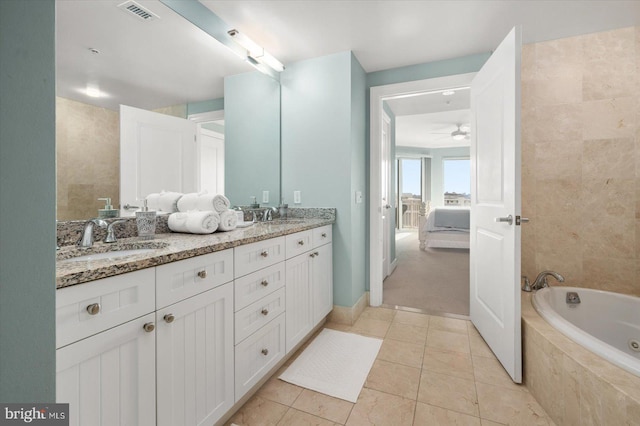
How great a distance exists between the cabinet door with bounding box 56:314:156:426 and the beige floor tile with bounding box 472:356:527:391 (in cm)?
176

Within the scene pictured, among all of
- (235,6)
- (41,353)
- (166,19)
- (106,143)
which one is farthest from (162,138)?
(41,353)

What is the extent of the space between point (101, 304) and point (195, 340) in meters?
0.41

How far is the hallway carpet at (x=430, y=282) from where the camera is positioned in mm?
2902

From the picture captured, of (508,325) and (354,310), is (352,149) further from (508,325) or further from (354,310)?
(508,325)

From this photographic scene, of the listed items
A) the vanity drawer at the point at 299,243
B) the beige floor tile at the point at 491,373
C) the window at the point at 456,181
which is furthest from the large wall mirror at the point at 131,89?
the window at the point at 456,181

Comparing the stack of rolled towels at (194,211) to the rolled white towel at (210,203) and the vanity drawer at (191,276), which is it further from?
the vanity drawer at (191,276)

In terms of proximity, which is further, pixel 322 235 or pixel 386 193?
pixel 386 193

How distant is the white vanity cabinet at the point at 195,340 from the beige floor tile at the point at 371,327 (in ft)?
4.16

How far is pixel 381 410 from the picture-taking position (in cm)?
147

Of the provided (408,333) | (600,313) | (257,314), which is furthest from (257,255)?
(600,313)

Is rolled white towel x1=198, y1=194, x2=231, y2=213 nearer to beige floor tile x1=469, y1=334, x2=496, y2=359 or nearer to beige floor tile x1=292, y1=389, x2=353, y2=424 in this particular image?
beige floor tile x1=292, y1=389, x2=353, y2=424

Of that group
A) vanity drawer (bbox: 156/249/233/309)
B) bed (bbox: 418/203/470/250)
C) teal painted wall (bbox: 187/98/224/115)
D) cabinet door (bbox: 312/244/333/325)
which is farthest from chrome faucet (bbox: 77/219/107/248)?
bed (bbox: 418/203/470/250)

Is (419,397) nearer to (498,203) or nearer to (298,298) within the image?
(298,298)

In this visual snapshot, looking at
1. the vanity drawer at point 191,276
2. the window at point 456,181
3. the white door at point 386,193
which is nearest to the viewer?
the vanity drawer at point 191,276
